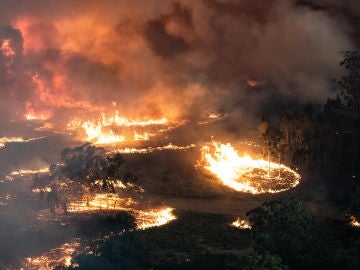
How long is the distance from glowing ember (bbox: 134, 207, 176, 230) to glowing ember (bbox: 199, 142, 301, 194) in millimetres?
12254

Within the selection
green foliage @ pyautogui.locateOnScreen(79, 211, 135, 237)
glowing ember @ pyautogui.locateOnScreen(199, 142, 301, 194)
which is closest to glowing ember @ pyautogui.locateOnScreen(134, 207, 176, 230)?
green foliage @ pyautogui.locateOnScreen(79, 211, 135, 237)

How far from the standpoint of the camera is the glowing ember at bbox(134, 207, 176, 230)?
50625mm

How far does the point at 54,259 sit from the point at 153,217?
1401cm

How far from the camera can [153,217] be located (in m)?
53.1

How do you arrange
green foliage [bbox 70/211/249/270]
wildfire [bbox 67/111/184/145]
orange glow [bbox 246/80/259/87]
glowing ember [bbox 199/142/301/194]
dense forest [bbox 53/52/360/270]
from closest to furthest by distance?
dense forest [bbox 53/52/360/270]
green foliage [bbox 70/211/249/270]
glowing ember [bbox 199/142/301/194]
wildfire [bbox 67/111/184/145]
orange glow [bbox 246/80/259/87]

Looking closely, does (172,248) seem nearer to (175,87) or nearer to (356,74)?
(356,74)

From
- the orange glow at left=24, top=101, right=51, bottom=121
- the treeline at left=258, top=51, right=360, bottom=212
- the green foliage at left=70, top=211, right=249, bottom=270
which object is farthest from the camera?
the orange glow at left=24, top=101, right=51, bottom=121

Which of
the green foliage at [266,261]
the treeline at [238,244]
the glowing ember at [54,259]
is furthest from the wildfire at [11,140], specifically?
the green foliage at [266,261]

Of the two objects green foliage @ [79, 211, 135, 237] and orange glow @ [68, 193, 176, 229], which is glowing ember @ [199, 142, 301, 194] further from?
green foliage @ [79, 211, 135, 237]

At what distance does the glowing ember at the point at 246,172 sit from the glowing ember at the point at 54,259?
1017 inches

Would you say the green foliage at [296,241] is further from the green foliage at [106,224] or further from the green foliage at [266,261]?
the green foliage at [106,224]

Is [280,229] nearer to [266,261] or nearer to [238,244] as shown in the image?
[266,261]

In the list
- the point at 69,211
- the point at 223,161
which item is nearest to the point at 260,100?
the point at 223,161

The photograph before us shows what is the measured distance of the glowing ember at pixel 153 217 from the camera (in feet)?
166
